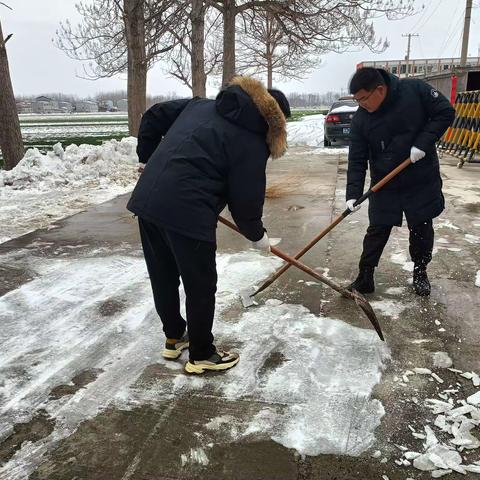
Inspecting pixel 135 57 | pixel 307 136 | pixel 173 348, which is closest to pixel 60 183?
pixel 135 57

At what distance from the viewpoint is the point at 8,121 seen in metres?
9.03

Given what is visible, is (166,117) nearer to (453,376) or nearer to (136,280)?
(136,280)

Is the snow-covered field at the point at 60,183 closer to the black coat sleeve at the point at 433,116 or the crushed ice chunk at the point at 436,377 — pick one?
the black coat sleeve at the point at 433,116

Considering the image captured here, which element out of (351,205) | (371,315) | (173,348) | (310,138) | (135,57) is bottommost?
(310,138)

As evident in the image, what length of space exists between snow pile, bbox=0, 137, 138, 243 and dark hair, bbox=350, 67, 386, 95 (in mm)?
4278

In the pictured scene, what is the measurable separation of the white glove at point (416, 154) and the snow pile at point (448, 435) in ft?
5.16

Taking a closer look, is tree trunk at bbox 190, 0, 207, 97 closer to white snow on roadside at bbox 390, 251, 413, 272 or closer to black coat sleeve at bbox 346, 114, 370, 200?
white snow on roadside at bbox 390, 251, 413, 272

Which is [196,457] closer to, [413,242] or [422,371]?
[422,371]

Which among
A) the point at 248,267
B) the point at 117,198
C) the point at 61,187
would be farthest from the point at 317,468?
the point at 61,187

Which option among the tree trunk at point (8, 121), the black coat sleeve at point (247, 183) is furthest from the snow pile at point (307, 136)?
the black coat sleeve at point (247, 183)

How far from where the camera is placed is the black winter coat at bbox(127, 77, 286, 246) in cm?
234

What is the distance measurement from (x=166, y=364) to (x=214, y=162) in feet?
4.33

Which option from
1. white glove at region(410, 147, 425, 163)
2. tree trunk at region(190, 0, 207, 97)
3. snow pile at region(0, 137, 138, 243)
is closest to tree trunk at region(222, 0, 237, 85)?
tree trunk at region(190, 0, 207, 97)

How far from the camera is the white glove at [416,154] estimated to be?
→ 11.2ft
